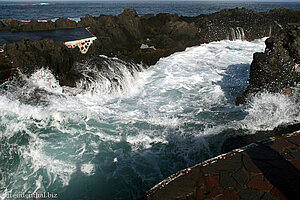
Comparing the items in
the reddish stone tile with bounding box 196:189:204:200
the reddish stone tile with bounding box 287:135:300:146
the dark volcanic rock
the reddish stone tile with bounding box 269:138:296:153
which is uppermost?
the dark volcanic rock

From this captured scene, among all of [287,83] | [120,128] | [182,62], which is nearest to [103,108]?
[120,128]

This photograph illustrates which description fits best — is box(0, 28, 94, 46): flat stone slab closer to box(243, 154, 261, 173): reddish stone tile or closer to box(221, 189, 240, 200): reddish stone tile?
box(243, 154, 261, 173): reddish stone tile

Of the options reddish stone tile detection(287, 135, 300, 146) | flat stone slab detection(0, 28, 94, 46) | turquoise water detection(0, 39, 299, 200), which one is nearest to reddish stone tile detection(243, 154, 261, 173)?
reddish stone tile detection(287, 135, 300, 146)

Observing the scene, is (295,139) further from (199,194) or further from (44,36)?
(44,36)

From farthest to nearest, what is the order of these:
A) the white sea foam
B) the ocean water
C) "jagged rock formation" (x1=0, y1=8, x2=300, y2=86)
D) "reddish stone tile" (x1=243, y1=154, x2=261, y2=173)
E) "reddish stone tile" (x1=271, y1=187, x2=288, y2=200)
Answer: the ocean water → "jagged rock formation" (x1=0, y1=8, x2=300, y2=86) → the white sea foam → "reddish stone tile" (x1=243, y1=154, x2=261, y2=173) → "reddish stone tile" (x1=271, y1=187, x2=288, y2=200)

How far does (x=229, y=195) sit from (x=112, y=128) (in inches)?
170

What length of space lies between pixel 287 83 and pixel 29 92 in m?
8.68

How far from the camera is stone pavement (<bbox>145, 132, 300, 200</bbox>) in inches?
131

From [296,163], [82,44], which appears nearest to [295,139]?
[296,163]

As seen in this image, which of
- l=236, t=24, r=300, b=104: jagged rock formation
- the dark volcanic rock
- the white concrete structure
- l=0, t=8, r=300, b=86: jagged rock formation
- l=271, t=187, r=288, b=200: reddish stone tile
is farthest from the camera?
the white concrete structure

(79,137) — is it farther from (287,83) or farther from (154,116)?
(287,83)

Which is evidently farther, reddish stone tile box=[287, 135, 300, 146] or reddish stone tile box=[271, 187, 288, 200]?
reddish stone tile box=[287, 135, 300, 146]

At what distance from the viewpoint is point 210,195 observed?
3.33m

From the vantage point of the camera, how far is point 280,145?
4273 millimetres
